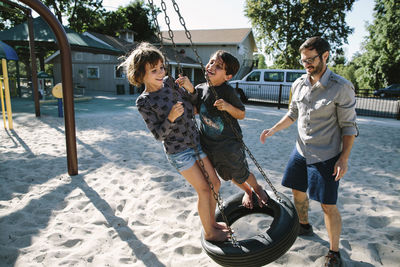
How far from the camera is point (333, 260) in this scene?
6.96 ft

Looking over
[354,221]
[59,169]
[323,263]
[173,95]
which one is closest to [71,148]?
[59,169]

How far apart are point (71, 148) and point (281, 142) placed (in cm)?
445

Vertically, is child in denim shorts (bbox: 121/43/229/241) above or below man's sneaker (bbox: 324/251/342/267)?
above

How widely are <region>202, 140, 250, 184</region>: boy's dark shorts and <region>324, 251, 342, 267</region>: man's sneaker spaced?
→ 899 mm

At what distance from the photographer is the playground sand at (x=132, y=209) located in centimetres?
232

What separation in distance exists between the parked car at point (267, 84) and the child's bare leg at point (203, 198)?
1242 cm

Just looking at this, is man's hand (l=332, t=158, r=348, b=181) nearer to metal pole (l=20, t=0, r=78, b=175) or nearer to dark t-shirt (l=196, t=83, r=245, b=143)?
dark t-shirt (l=196, t=83, r=245, b=143)

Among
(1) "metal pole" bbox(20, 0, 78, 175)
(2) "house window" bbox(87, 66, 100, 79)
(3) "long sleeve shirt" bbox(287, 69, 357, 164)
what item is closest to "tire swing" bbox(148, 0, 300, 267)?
(3) "long sleeve shirt" bbox(287, 69, 357, 164)

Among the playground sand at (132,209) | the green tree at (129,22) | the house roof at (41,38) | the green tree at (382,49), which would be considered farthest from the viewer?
the green tree at (129,22)

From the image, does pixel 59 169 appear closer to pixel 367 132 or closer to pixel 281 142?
pixel 281 142

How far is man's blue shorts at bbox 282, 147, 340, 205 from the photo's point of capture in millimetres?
2045

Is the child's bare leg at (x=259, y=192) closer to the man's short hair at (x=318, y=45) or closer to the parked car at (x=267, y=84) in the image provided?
the man's short hair at (x=318, y=45)

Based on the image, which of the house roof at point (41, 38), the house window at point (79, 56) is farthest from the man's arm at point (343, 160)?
the house window at point (79, 56)

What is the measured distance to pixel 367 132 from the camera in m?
7.84
